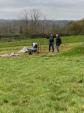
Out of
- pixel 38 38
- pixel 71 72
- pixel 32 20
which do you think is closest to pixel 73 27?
pixel 32 20

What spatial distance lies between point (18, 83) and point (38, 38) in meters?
34.8

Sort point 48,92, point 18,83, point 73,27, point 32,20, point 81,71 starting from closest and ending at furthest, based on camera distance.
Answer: point 48,92 → point 18,83 → point 81,71 → point 73,27 → point 32,20

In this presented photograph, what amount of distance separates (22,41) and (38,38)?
2.76m

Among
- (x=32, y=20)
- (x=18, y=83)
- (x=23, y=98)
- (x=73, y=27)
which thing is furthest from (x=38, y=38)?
(x=32, y=20)

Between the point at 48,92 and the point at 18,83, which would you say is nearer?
the point at 48,92

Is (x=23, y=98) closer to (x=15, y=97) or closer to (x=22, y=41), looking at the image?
(x=15, y=97)

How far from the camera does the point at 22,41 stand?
155 feet

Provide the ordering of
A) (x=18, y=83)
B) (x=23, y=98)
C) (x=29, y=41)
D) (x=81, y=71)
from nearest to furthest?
(x=23, y=98), (x=18, y=83), (x=81, y=71), (x=29, y=41)

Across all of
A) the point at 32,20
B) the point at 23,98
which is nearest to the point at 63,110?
the point at 23,98

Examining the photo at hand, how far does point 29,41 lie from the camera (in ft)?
155

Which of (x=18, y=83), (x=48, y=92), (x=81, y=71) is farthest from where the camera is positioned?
(x=81, y=71)

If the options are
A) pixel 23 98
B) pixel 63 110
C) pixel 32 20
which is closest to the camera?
pixel 63 110

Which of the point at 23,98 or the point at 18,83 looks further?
the point at 18,83

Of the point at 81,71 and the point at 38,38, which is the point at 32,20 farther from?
the point at 81,71
